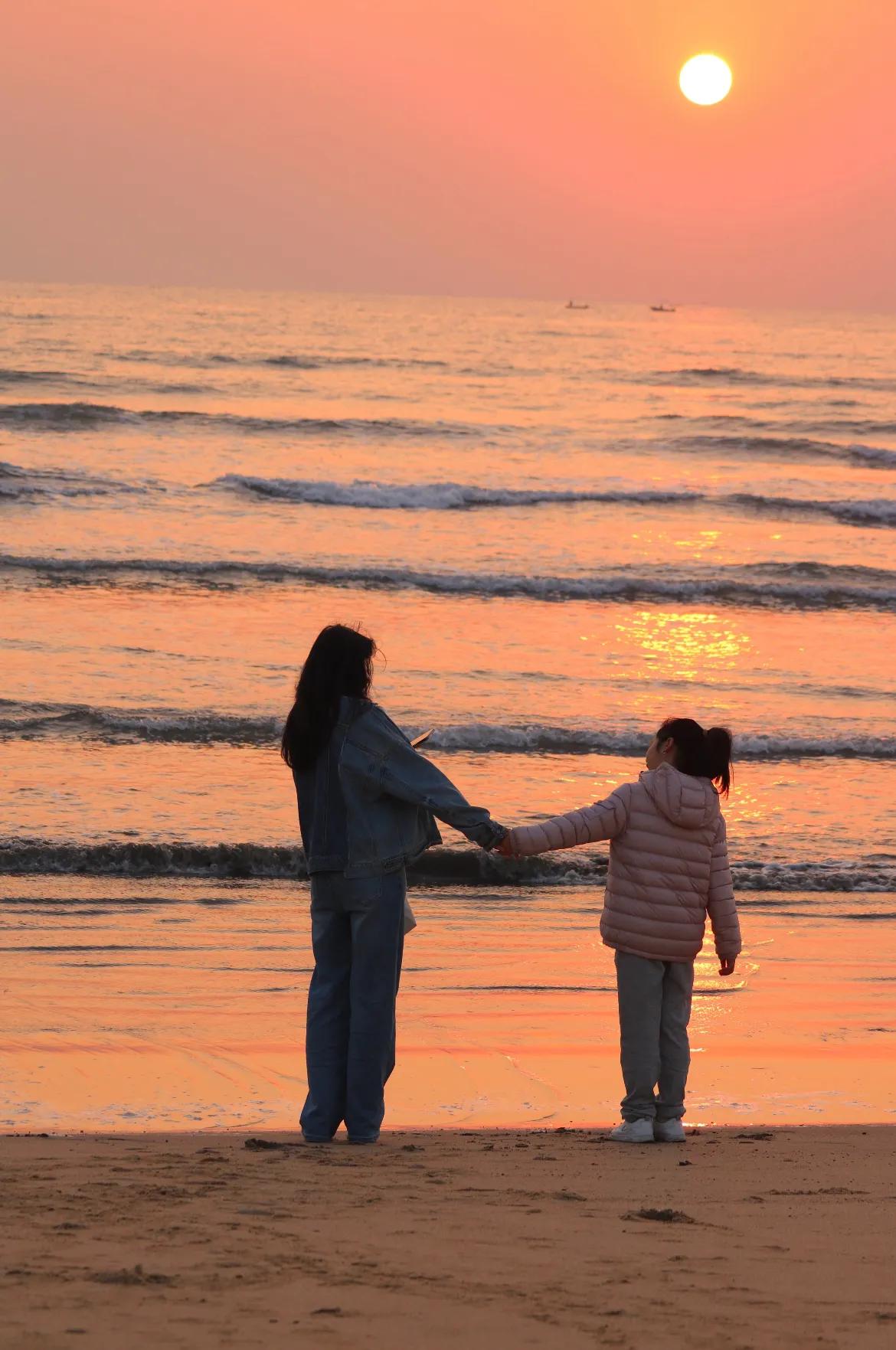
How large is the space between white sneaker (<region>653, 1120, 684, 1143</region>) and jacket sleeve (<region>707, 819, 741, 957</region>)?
55cm

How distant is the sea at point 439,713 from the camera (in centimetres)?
605

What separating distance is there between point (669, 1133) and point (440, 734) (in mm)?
7144

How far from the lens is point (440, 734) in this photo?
12.0 meters

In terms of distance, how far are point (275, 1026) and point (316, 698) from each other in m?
1.97

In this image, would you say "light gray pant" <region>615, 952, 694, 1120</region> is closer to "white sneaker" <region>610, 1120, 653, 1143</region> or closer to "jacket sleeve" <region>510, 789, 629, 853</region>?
"white sneaker" <region>610, 1120, 653, 1143</region>

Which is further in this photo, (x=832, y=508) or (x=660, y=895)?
(x=832, y=508)

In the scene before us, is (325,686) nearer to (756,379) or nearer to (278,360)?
(278,360)

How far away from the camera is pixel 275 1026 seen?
6277mm

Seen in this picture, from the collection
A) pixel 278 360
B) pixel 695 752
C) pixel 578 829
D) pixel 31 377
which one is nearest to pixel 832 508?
pixel 31 377

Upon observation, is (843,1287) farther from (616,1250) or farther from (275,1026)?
(275,1026)

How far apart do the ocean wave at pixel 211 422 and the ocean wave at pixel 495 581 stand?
45.6 feet

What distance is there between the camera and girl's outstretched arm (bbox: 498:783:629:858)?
492 centimetres

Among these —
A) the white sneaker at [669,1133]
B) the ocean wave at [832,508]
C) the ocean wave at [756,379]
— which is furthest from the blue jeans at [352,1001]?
the ocean wave at [756,379]

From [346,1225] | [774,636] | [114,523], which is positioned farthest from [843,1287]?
[114,523]
